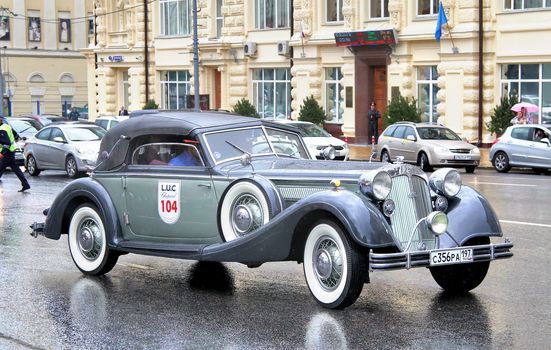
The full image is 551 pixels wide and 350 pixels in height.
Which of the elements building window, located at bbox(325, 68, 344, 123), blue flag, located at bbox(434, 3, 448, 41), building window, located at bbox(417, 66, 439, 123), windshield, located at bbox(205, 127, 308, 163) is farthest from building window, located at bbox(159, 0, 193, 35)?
windshield, located at bbox(205, 127, 308, 163)

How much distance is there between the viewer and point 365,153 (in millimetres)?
34219

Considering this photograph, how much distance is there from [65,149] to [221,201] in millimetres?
17981

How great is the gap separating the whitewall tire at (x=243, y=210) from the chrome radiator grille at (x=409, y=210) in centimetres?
118

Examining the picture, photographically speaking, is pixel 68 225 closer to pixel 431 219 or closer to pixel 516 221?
pixel 431 219

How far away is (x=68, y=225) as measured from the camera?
1154 centimetres

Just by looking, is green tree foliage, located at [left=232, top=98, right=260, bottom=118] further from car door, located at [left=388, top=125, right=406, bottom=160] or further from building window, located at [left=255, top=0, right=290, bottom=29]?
car door, located at [left=388, top=125, right=406, bottom=160]

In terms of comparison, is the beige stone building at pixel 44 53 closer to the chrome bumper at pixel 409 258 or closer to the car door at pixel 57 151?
the car door at pixel 57 151

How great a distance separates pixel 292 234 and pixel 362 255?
0.75 m

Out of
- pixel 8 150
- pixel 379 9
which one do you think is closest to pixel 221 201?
pixel 8 150

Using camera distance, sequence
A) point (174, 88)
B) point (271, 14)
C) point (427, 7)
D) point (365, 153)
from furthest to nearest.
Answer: point (174, 88)
point (271, 14)
point (427, 7)
point (365, 153)

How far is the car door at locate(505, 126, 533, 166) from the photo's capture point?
87.5ft

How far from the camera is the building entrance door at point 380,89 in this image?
125 feet

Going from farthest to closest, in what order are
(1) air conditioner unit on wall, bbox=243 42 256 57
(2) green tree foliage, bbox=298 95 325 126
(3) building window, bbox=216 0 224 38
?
(3) building window, bbox=216 0 224 38 < (1) air conditioner unit on wall, bbox=243 42 256 57 < (2) green tree foliage, bbox=298 95 325 126

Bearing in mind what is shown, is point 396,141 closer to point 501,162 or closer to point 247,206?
point 501,162
